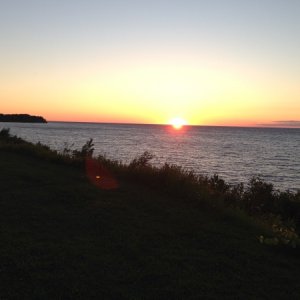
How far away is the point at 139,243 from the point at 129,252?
49 centimetres

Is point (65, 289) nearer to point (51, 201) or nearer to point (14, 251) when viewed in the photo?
point (14, 251)

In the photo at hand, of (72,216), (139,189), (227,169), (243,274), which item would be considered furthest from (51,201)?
(227,169)

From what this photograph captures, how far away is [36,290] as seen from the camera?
16.4ft

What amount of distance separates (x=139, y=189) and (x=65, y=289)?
6.87m

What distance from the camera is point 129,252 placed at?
646cm

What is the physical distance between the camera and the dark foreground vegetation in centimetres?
532

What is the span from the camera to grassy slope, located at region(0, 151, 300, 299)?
527 cm

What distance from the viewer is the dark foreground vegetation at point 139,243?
5.32 meters

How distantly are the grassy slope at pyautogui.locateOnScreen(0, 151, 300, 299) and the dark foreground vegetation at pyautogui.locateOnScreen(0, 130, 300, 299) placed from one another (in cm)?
2

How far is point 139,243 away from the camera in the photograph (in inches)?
273

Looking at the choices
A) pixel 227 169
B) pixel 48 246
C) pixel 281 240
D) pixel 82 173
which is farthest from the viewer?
pixel 227 169

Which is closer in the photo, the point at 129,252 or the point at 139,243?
the point at 129,252

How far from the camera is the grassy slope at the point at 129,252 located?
527cm

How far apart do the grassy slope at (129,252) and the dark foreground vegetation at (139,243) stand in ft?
0.05
